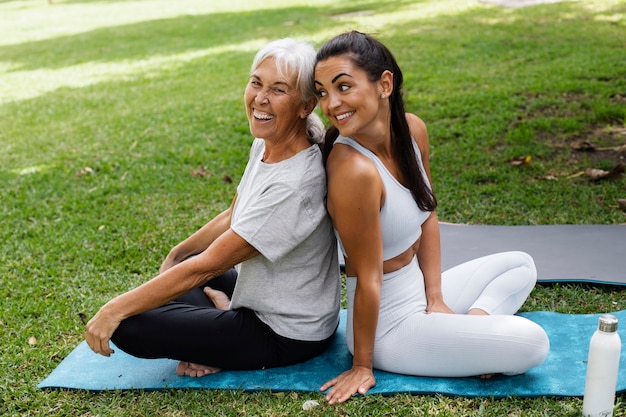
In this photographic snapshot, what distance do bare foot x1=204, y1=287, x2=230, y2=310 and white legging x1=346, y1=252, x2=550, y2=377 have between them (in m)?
0.61

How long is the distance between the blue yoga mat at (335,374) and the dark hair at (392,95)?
26.6 inches

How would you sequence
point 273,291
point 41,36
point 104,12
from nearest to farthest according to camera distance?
point 273,291, point 41,36, point 104,12

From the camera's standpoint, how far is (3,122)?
7.80 meters

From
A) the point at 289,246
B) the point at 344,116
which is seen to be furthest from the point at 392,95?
the point at 289,246

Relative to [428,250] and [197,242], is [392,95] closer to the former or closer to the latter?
[428,250]

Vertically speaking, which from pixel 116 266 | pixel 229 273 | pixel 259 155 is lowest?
pixel 116 266

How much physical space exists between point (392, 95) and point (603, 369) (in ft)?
3.90

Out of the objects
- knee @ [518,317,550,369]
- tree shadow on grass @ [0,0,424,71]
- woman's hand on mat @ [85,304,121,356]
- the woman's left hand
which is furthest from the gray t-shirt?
tree shadow on grass @ [0,0,424,71]

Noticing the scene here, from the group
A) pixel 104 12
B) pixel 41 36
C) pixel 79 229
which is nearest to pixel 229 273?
pixel 79 229

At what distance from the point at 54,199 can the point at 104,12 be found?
542 inches

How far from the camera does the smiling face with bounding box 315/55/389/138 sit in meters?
2.56

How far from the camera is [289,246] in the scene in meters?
2.66

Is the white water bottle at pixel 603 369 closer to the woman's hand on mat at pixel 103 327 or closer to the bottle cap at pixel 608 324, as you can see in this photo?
the bottle cap at pixel 608 324

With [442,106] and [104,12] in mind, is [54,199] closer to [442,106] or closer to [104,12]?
[442,106]
